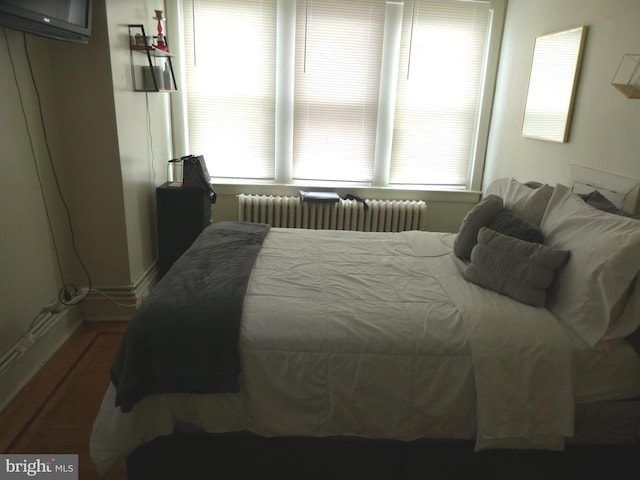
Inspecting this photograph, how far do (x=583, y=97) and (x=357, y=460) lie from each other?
2287mm

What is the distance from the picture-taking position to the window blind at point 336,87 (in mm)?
3605

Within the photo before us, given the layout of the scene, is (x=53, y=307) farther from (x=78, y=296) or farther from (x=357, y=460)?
(x=357, y=460)

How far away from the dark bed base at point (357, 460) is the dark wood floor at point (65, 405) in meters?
0.31

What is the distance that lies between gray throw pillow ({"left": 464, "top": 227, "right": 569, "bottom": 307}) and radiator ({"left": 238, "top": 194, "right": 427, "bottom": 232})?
175cm

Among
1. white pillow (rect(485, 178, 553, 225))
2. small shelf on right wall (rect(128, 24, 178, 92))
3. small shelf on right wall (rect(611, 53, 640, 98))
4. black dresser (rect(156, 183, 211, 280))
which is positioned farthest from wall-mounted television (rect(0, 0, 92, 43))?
small shelf on right wall (rect(611, 53, 640, 98))

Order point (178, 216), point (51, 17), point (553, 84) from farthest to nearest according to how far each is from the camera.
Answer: point (178, 216)
point (553, 84)
point (51, 17)

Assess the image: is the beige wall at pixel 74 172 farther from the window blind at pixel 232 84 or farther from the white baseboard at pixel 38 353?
the window blind at pixel 232 84

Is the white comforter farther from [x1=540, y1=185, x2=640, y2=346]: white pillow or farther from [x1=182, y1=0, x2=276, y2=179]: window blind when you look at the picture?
[x1=182, y1=0, x2=276, y2=179]: window blind

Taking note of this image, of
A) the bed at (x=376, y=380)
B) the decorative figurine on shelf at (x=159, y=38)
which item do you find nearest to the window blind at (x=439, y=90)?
the decorative figurine on shelf at (x=159, y=38)

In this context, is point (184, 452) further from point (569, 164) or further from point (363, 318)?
point (569, 164)

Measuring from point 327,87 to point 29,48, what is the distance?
215 cm

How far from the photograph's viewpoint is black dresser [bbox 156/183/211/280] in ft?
10.7

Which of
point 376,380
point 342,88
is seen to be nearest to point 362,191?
point 342,88

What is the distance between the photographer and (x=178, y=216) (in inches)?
129
